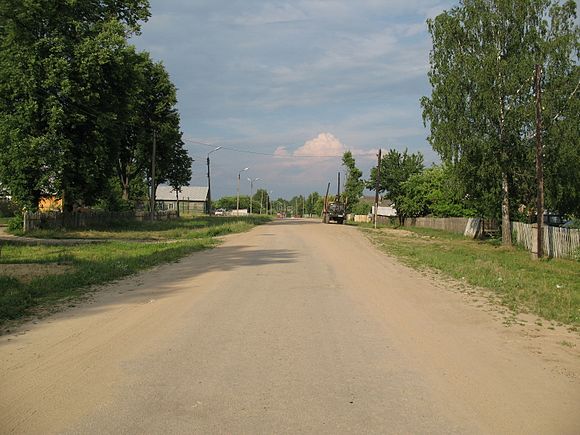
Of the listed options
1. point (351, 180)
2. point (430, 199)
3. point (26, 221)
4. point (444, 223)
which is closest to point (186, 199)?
point (351, 180)

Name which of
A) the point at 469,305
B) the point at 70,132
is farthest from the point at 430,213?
the point at 469,305

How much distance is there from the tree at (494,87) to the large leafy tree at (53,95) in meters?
21.6

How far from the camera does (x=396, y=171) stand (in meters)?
67.6

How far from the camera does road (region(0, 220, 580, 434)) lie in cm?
463

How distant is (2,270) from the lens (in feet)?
49.2

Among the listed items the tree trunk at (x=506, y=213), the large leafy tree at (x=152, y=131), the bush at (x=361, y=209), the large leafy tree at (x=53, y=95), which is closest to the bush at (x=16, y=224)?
the large leafy tree at (x=53, y=95)

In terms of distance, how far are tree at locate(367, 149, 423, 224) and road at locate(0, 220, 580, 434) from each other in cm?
5495

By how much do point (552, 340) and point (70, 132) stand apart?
113 ft

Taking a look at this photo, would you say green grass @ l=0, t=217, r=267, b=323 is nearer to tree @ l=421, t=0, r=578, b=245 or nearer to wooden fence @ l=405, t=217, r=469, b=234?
tree @ l=421, t=0, r=578, b=245

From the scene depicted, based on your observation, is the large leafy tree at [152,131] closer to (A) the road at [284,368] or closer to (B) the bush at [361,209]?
(A) the road at [284,368]

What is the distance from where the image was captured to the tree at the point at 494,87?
30.2m

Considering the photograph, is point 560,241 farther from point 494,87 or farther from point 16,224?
point 16,224

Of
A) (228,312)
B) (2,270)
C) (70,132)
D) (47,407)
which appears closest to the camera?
(47,407)

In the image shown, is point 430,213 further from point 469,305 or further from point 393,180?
point 469,305
